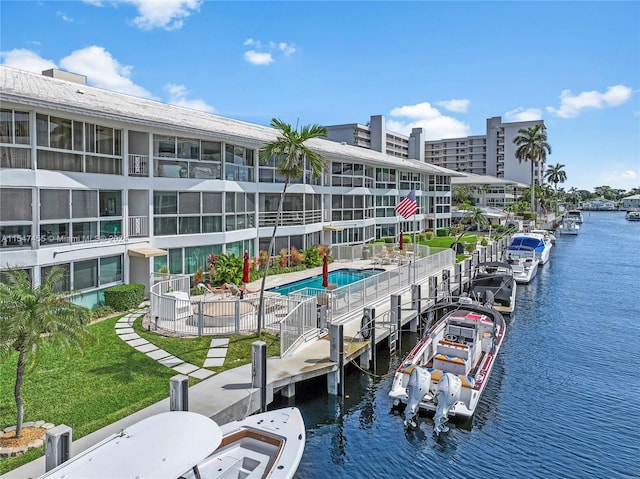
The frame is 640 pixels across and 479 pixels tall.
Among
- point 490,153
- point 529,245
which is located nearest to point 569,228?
point 529,245

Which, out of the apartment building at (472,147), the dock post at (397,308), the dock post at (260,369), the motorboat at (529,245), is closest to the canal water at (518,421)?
the dock post at (397,308)

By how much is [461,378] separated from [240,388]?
687cm

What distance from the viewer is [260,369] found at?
39.7ft

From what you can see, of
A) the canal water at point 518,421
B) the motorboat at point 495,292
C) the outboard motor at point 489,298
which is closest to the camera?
the canal water at point 518,421

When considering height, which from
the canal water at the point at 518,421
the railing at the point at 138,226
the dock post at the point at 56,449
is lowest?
the canal water at the point at 518,421

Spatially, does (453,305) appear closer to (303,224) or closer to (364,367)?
(364,367)

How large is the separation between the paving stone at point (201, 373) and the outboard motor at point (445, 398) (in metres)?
6.51

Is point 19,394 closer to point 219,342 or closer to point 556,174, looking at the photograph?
point 219,342

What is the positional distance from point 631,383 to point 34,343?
1872 centimetres

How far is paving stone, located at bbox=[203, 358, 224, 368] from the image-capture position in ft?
44.7

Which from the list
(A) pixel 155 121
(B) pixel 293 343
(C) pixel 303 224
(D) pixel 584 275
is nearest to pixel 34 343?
(B) pixel 293 343

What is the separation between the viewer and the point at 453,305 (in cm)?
2006

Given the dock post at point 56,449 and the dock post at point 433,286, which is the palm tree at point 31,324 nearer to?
the dock post at point 56,449

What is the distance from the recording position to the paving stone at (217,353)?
14.3 m
